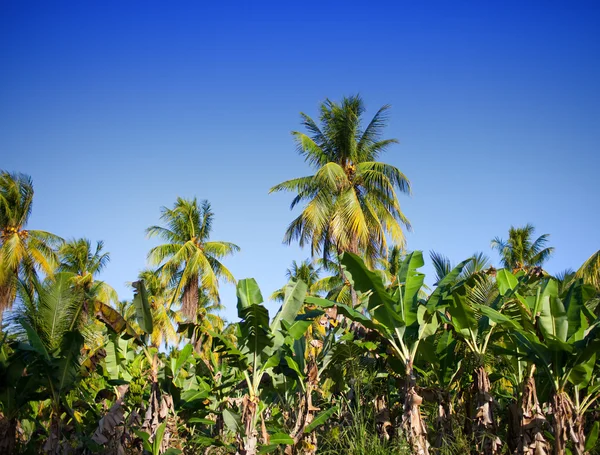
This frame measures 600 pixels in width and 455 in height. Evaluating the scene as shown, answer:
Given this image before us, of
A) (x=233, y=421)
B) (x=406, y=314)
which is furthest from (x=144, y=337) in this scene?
(x=406, y=314)

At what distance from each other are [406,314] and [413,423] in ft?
5.06

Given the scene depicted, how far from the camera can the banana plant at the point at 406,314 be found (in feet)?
25.4

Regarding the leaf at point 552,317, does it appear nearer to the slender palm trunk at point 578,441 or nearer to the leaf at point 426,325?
the slender palm trunk at point 578,441

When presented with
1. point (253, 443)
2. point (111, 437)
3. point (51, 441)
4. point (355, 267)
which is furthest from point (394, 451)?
point (51, 441)

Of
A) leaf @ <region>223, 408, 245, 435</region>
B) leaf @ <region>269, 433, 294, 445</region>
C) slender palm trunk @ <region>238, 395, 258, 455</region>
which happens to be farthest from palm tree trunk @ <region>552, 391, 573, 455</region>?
leaf @ <region>223, 408, 245, 435</region>

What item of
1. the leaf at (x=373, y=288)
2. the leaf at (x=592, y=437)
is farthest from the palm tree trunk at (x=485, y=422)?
the leaf at (x=373, y=288)

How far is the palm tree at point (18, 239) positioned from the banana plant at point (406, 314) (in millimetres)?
19321

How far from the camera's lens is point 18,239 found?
2391 centimetres

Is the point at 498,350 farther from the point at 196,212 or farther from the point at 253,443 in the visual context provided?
the point at 196,212

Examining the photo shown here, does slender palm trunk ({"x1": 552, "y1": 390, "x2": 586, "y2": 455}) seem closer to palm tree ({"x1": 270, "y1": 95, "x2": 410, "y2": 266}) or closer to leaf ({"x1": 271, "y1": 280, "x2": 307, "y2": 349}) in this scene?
leaf ({"x1": 271, "y1": 280, "x2": 307, "y2": 349})

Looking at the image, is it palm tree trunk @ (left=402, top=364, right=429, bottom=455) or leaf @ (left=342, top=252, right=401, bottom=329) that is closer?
palm tree trunk @ (left=402, top=364, right=429, bottom=455)

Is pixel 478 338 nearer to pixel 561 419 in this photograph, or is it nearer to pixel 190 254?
pixel 561 419

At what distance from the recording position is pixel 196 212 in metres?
29.2

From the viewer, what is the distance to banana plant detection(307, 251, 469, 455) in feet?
25.4
